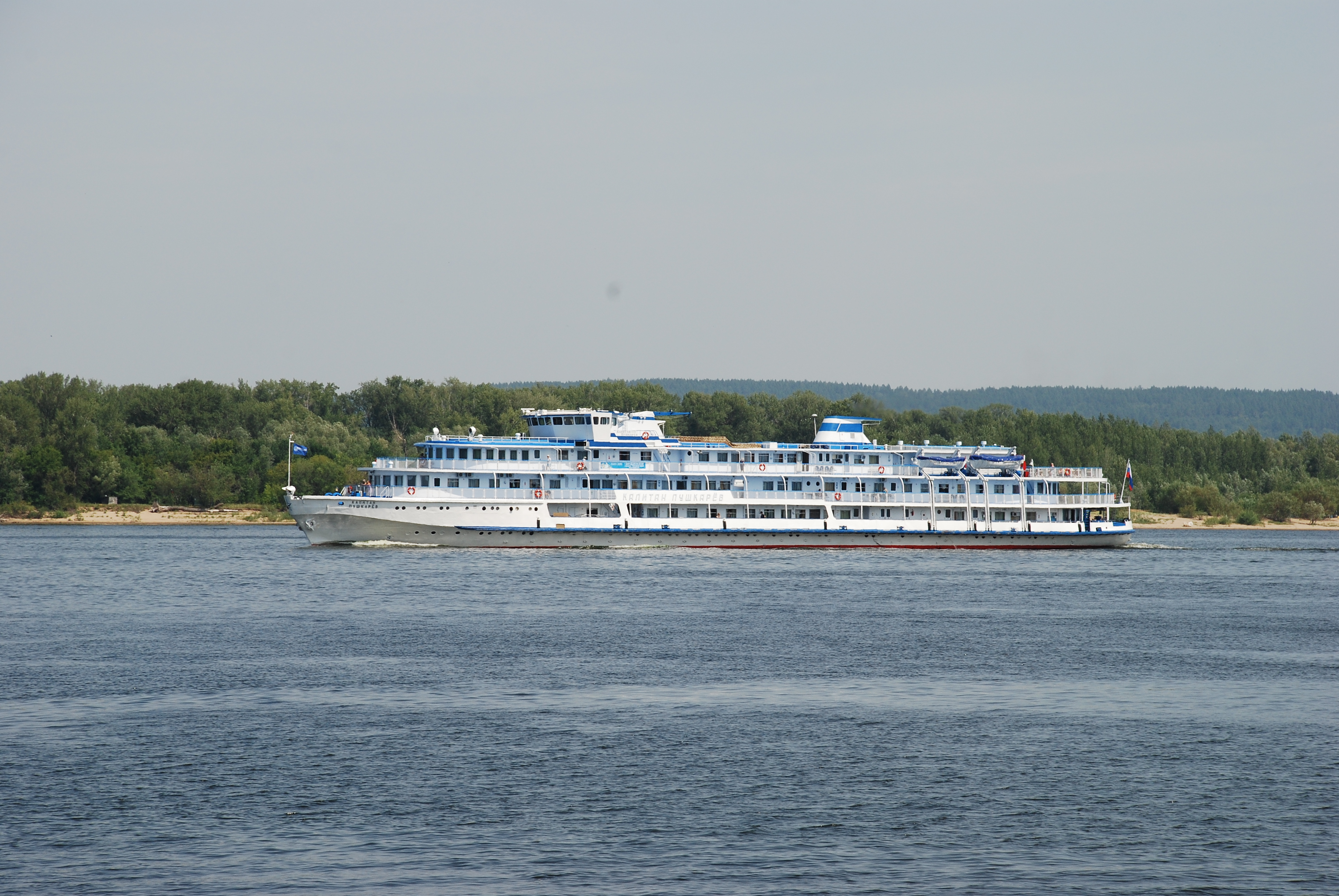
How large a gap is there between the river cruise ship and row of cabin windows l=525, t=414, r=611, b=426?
9 cm

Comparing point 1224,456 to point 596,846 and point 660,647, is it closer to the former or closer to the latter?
point 660,647

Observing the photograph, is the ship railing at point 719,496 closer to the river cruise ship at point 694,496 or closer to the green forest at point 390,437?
the river cruise ship at point 694,496

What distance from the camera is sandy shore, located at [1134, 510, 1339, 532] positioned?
133750 mm

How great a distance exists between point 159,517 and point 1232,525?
104 m

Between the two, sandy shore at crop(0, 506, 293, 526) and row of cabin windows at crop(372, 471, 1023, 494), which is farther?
sandy shore at crop(0, 506, 293, 526)

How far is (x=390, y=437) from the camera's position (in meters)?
145

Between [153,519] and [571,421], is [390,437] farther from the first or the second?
[571,421]

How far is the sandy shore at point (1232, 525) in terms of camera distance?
134m

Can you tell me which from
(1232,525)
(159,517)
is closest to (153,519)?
(159,517)

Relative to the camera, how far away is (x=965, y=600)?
5625 centimetres

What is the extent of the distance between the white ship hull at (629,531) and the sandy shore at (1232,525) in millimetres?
52364

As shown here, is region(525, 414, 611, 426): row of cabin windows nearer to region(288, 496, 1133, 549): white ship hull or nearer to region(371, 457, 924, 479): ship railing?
region(371, 457, 924, 479): ship railing

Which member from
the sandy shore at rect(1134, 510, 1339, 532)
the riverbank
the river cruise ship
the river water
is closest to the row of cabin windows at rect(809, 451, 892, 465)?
the river cruise ship

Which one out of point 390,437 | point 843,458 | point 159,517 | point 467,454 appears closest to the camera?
point 467,454
